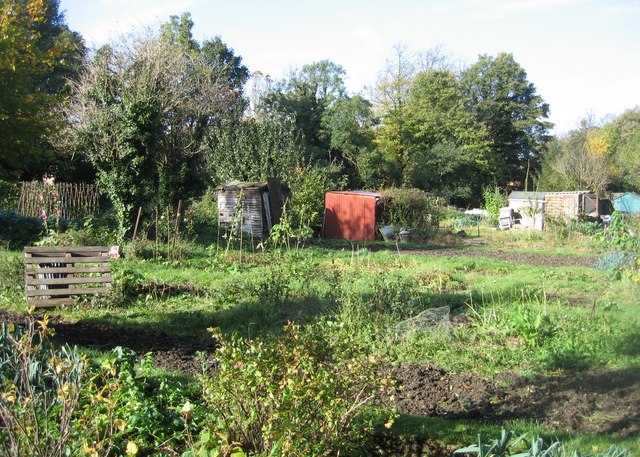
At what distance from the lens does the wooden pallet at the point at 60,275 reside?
8.84m

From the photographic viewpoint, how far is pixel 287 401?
10.3 feet

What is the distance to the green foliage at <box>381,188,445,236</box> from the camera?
2305 cm

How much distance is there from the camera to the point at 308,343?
147 inches

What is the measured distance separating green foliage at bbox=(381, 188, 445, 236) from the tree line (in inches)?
131

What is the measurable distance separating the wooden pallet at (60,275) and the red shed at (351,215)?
13959mm

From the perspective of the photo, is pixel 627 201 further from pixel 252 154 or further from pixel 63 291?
pixel 63 291

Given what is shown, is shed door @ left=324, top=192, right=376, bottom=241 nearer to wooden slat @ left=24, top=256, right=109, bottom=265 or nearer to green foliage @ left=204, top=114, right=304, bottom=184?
green foliage @ left=204, top=114, right=304, bottom=184

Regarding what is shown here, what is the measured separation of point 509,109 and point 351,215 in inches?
1239

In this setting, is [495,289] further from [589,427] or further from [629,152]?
[629,152]

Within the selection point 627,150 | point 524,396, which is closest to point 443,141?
point 627,150

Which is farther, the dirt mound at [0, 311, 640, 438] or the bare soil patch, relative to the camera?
the bare soil patch

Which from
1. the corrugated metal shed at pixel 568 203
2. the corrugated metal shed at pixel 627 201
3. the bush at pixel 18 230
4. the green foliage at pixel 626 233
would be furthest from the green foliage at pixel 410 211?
the corrugated metal shed at pixel 627 201

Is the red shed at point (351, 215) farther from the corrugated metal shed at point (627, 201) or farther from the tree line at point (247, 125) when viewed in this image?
the corrugated metal shed at point (627, 201)

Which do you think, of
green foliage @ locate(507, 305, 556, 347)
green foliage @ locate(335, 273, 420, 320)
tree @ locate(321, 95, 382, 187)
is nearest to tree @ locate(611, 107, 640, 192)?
tree @ locate(321, 95, 382, 187)
